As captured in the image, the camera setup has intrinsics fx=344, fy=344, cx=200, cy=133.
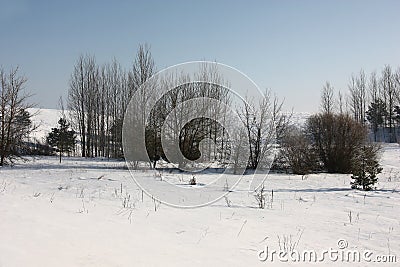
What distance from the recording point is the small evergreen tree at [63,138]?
30.7m

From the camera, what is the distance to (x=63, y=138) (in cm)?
3111

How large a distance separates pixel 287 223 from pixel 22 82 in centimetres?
2002

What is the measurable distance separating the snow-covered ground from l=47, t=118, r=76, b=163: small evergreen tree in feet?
73.4

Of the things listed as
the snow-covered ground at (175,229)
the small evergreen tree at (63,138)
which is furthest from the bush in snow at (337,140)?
the small evergreen tree at (63,138)

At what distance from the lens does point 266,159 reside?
19.6 meters

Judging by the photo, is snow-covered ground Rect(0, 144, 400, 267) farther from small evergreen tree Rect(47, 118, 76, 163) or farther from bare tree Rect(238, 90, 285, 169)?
small evergreen tree Rect(47, 118, 76, 163)

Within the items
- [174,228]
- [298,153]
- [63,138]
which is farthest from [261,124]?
[63,138]

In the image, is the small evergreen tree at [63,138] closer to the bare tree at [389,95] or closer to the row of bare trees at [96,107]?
the row of bare trees at [96,107]

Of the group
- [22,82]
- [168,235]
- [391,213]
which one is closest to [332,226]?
[391,213]

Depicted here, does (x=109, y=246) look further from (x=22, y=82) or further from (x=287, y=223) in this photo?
(x=22, y=82)

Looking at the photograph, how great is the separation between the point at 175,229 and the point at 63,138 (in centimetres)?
2812

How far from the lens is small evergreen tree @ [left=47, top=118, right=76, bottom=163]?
30.7 metres

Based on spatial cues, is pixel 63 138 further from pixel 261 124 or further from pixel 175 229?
pixel 175 229

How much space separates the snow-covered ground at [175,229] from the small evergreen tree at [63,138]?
73.4 feet
